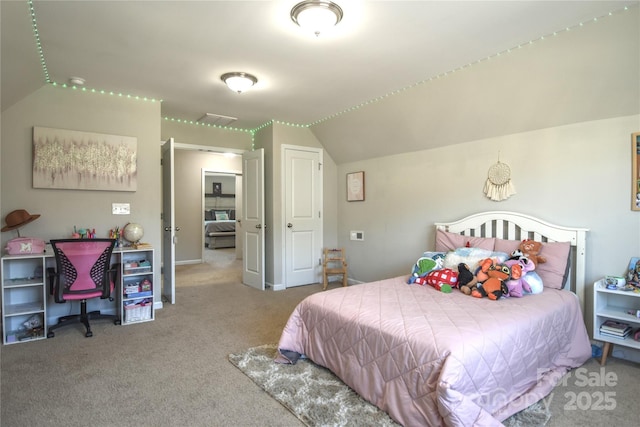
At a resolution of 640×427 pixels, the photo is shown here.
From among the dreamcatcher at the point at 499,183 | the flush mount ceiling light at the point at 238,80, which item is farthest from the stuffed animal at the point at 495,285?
the flush mount ceiling light at the point at 238,80

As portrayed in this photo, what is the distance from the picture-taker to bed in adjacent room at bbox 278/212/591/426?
1726 mm

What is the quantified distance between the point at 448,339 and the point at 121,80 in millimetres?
3718

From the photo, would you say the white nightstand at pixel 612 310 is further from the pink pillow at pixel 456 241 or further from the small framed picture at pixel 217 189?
the small framed picture at pixel 217 189

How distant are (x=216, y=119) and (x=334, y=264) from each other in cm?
280

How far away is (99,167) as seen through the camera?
3764 millimetres

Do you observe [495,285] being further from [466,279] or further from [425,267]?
[425,267]

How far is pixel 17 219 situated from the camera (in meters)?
3.25

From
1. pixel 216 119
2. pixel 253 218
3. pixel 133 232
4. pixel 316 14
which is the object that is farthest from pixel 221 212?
pixel 316 14

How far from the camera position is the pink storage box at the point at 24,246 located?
3164 millimetres

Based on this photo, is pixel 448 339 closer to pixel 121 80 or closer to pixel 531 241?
pixel 531 241

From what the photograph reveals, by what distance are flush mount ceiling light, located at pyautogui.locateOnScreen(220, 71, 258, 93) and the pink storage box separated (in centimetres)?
236

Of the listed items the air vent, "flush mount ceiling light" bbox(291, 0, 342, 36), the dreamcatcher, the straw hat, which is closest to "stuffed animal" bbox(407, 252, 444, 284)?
the dreamcatcher

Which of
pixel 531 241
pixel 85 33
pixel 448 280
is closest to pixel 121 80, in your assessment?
pixel 85 33

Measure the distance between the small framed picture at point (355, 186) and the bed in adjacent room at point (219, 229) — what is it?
5710 mm
